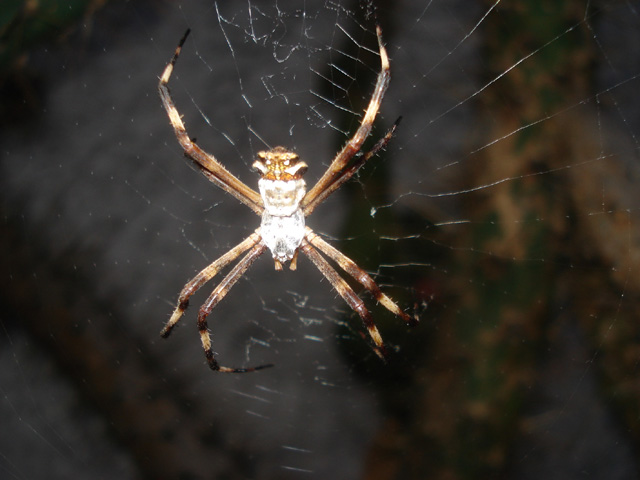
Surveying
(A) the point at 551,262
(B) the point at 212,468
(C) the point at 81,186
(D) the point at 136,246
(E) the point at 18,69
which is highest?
(E) the point at 18,69

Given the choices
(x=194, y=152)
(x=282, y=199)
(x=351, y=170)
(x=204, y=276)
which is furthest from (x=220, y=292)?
(x=351, y=170)

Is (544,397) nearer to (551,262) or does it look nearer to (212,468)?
(551,262)

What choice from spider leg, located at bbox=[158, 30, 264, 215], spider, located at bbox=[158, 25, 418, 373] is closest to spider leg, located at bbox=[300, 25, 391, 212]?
spider, located at bbox=[158, 25, 418, 373]

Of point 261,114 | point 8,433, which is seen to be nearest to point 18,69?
point 261,114

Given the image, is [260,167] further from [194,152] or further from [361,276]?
[361,276]

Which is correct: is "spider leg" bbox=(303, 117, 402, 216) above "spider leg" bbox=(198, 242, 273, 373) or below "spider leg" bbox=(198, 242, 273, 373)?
above

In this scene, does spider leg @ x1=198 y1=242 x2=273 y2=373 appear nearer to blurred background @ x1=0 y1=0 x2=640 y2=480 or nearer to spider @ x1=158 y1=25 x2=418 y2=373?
spider @ x1=158 y1=25 x2=418 y2=373

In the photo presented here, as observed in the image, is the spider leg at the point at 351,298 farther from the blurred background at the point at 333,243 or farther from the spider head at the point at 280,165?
the spider head at the point at 280,165
